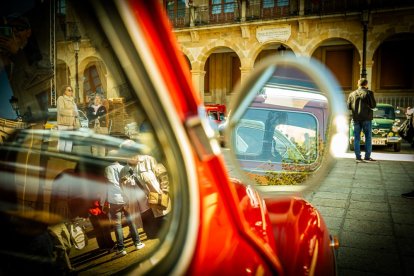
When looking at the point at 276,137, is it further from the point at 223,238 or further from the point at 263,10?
the point at 263,10

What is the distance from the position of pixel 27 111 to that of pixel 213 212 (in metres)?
1.22

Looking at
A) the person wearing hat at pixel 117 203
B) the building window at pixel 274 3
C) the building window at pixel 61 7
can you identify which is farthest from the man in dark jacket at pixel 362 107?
the building window at pixel 274 3

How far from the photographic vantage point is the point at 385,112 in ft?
35.6

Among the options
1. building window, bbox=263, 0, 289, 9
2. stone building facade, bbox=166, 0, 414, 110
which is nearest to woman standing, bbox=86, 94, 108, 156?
stone building facade, bbox=166, 0, 414, 110

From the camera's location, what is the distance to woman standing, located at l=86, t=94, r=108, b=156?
5.14 feet

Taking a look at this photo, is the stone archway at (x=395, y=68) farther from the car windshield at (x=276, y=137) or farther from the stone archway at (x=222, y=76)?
the car windshield at (x=276, y=137)

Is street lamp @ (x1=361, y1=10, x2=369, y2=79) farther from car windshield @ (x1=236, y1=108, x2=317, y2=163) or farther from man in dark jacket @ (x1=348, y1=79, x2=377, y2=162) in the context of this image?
car windshield @ (x1=236, y1=108, x2=317, y2=163)

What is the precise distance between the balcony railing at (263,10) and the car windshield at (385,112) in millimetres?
5603

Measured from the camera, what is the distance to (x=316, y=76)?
2.72ft

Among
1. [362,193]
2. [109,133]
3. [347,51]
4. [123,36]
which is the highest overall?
[347,51]

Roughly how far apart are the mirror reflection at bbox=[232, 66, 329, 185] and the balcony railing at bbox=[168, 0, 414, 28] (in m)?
15.5

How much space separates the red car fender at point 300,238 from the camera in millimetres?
956

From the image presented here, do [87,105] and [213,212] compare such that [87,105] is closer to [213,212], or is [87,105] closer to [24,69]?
[24,69]

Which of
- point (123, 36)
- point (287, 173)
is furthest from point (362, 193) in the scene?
point (123, 36)
